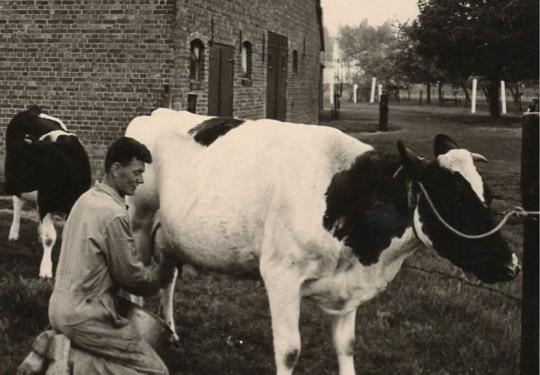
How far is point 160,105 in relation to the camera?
14266 millimetres

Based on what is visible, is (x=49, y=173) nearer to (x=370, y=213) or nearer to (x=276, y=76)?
(x=370, y=213)

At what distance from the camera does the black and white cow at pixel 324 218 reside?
4.80m

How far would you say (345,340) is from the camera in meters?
5.39

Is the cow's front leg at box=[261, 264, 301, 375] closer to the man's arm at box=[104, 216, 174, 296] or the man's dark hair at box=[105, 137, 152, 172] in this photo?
the man's arm at box=[104, 216, 174, 296]

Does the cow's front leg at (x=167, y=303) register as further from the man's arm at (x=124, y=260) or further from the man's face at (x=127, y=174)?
the man's face at (x=127, y=174)

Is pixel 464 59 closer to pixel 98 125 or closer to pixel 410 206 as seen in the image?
pixel 98 125

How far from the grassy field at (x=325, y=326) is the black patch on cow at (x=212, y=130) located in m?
1.63

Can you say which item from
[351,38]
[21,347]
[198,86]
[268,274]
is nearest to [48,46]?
[198,86]

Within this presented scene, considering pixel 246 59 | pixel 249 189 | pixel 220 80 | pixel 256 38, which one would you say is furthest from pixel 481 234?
pixel 256 38

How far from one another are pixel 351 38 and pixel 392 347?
134 meters

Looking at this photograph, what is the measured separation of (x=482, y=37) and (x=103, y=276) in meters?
33.7

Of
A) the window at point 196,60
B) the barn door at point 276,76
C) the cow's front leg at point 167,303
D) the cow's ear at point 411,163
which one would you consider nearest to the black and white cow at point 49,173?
the cow's front leg at point 167,303

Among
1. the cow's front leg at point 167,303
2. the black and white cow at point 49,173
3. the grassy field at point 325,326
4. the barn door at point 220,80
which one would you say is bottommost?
the grassy field at point 325,326

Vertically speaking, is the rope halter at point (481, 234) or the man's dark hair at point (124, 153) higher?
the man's dark hair at point (124, 153)
